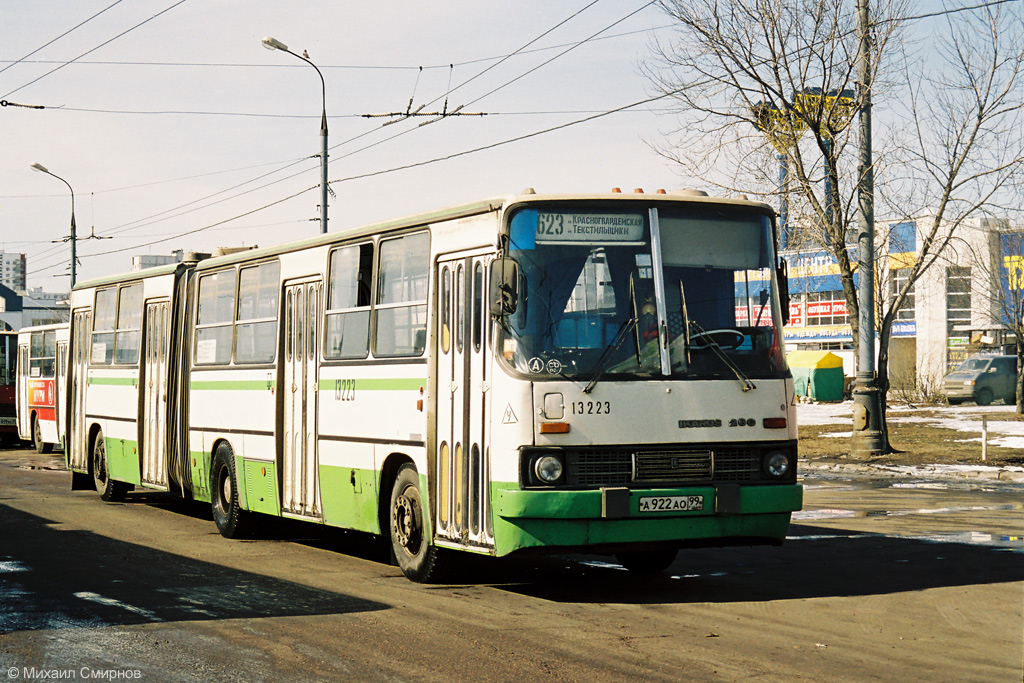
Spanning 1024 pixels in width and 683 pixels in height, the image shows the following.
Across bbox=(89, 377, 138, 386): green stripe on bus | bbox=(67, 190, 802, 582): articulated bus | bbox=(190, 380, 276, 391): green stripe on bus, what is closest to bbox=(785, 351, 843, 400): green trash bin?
bbox=(89, 377, 138, 386): green stripe on bus

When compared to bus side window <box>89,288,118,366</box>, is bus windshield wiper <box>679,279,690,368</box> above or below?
below

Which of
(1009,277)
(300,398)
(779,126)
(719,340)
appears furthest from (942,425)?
(719,340)

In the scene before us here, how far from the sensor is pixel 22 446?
120ft

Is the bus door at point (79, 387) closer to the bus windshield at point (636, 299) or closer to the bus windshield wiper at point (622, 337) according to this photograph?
the bus windshield at point (636, 299)

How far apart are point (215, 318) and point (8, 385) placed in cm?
2266

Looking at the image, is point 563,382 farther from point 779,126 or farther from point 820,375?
point 820,375

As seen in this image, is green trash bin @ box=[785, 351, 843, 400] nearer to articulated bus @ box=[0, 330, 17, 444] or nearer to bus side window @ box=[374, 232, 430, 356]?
articulated bus @ box=[0, 330, 17, 444]

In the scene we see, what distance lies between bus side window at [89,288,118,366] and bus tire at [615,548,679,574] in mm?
9684

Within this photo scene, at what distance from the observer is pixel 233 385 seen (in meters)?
13.8

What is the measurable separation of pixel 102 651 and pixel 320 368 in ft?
15.8

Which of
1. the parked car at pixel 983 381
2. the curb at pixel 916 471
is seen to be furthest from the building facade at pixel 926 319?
the curb at pixel 916 471

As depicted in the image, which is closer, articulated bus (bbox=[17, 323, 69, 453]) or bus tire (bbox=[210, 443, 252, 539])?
bus tire (bbox=[210, 443, 252, 539])

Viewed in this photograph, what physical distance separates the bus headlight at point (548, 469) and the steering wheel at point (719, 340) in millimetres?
1337

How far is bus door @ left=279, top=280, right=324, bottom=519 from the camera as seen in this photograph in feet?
39.4
